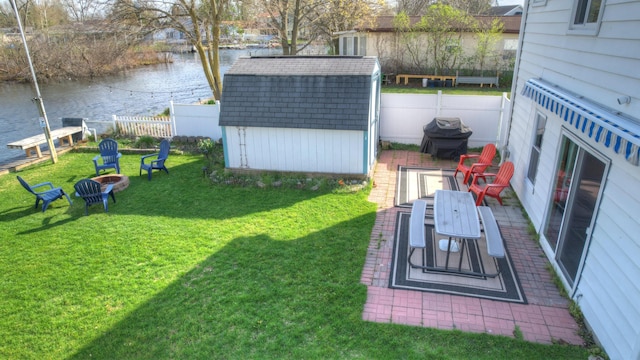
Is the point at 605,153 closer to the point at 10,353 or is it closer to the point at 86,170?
the point at 10,353

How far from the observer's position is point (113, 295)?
540 centimetres

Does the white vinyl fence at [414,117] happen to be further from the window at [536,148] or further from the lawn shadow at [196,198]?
the lawn shadow at [196,198]

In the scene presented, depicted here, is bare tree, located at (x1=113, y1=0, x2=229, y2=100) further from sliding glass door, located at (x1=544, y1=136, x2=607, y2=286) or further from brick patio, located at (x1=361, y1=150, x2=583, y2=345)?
sliding glass door, located at (x1=544, y1=136, x2=607, y2=286)

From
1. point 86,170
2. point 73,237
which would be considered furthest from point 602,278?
point 86,170

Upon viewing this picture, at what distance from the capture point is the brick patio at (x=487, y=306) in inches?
183

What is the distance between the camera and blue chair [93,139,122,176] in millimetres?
9945

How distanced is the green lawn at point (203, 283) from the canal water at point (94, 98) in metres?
7.71

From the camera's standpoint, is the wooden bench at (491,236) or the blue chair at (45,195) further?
the blue chair at (45,195)

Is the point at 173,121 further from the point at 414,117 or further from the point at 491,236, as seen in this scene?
the point at 491,236

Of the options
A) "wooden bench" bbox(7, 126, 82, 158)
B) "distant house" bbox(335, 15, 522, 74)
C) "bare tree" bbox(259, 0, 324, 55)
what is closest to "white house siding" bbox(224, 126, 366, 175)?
"wooden bench" bbox(7, 126, 82, 158)

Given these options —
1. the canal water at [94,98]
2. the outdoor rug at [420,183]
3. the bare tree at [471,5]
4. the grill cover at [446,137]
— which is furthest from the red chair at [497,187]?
the bare tree at [471,5]

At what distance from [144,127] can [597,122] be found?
12.8 metres

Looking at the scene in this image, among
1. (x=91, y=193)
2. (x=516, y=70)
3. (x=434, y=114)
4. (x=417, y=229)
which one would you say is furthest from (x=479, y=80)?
(x=91, y=193)

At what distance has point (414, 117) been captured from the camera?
38.2 ft
